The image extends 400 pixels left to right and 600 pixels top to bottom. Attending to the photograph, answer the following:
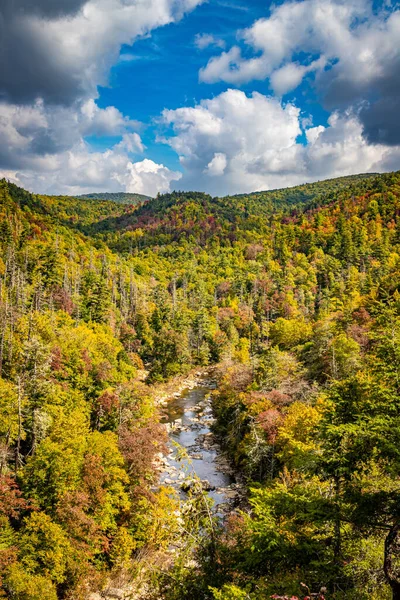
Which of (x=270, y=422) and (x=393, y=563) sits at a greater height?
(x=393, y=563)

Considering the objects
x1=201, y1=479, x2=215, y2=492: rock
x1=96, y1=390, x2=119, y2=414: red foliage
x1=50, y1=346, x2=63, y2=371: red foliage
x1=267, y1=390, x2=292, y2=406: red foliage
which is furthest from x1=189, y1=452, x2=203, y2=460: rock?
x1=50, y1=346, x2=63, y2=371: red foliage

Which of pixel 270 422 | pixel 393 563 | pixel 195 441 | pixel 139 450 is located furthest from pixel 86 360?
pixel 393 563

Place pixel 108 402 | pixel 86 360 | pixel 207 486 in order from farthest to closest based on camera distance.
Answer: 1. pixel 86 360
2. pixel 108 402
3. pixel 207 486

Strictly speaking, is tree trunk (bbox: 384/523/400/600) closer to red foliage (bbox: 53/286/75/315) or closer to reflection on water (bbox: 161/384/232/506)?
reflection on water (bbox: 161/384/232/506)

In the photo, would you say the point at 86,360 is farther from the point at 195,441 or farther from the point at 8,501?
the point at 8,501

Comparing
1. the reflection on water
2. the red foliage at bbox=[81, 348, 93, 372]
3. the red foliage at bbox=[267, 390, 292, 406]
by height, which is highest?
the red foliage at bbox=[81, 348, 93, 372]

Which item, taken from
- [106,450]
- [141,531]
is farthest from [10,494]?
[141,531]

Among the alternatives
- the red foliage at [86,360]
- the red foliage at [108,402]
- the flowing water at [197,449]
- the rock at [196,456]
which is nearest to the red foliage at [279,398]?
the flowing water at [197,449]
